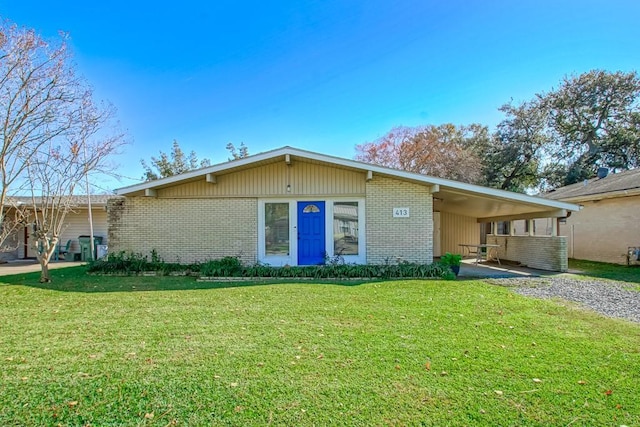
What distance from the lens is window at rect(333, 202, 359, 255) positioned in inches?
408

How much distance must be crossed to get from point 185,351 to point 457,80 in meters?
13.3

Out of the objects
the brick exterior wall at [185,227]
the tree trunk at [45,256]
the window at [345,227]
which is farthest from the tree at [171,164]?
the window at [345,227]

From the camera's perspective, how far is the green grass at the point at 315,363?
256 centimetres

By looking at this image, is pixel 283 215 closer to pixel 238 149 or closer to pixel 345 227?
pixel 345 227

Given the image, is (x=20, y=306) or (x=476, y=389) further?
(x=20, y=306)

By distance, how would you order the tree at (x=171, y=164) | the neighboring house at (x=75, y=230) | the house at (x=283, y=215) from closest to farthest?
the house at (x=283, y=215)
the neighboring house at (x=75, y=230)
the tree at (x=171, y=164)

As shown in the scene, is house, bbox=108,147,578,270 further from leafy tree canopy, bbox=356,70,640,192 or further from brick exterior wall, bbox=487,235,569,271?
leafy tree canopy, bbox=356,70,640,192

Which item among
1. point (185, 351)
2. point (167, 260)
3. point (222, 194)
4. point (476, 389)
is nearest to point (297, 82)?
point (222, 194)

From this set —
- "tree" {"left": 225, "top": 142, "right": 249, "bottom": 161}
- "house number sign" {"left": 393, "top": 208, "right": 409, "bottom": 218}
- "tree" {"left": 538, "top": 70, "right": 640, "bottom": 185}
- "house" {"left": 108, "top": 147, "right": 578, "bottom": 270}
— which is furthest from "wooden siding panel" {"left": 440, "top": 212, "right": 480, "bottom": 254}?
"tree" {"left": 225, "top": 142, "right": 249, "bottom": 161}

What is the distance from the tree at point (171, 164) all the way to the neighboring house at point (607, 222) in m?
28.4

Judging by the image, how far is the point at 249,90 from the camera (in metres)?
13.8

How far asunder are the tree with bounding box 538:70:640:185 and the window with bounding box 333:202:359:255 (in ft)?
75.8

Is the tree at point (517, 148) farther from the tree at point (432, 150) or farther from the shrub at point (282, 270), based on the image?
the shrub at point (282, 270)

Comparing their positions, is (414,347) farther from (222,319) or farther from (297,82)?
(297,82)
